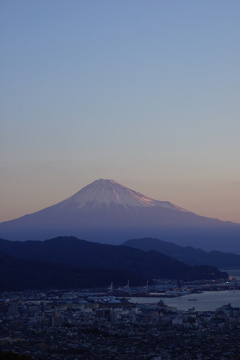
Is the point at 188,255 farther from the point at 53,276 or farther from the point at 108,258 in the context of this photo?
the point at 53,276

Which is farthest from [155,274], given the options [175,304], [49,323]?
[49,323]

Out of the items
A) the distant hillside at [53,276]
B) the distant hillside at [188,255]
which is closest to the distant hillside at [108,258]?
the distant hillside at [53,276]

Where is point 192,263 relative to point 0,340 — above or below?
above

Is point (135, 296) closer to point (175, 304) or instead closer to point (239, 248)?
point (175, 304)

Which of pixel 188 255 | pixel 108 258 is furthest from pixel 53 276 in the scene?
pixel 188 255

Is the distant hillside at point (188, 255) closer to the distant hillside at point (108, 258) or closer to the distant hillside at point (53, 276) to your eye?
the distant hillside at point (108, 258)

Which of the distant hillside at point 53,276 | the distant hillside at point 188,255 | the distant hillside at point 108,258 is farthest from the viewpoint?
the distant hillside at point 188,255

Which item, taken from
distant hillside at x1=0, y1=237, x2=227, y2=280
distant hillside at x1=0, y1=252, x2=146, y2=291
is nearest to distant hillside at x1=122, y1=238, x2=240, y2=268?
distant hillside at x1=0, y1=237, x2=227, y2=280
